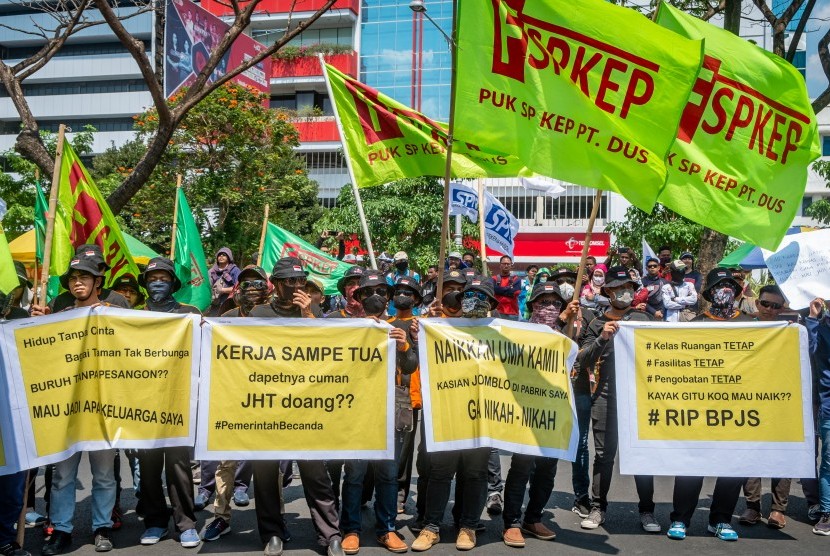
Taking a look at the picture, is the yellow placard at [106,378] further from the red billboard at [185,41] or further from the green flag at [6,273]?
the red billboard at [185,41]

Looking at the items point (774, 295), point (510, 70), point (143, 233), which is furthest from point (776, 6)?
point (143, 233)

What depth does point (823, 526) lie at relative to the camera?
668 centimetres

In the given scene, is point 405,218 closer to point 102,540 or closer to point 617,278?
point 617,278

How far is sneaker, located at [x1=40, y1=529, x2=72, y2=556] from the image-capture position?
230 inches

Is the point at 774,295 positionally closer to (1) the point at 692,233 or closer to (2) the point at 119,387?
(2) the point at 119,387

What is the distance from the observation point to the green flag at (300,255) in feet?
37.5

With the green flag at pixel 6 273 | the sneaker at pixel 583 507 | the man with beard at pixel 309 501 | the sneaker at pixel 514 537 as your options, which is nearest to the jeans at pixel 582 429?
the sneaker at pixel 583 507

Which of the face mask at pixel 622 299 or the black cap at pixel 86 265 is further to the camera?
the face mask at pixel 622 299

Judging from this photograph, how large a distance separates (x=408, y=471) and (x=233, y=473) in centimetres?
175

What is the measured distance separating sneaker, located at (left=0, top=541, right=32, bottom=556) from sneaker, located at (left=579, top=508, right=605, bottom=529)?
403 centimetres

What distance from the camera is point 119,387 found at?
19.9ft

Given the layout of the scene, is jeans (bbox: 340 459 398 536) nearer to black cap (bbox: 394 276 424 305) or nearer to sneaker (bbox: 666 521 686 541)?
black cap (bbox: 394 276 424 305)

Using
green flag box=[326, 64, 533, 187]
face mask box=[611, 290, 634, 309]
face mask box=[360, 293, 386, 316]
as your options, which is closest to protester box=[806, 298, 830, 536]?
face mask box=[611, 290, 634, 309]

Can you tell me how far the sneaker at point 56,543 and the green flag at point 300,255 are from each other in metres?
5.50
